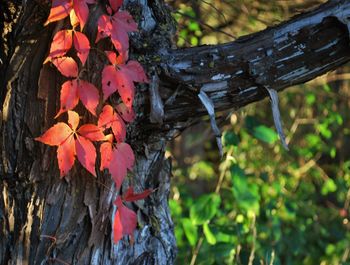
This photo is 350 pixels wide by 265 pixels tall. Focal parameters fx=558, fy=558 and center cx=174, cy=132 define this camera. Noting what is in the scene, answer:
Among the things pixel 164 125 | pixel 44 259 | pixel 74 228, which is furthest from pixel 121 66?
pixel 44 259

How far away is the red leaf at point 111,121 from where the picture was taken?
5.50 ft

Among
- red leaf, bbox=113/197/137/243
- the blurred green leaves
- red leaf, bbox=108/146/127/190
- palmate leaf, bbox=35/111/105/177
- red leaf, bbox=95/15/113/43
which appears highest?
red leaf, bbox=95/15/113/43

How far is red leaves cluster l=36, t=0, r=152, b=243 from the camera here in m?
1.60

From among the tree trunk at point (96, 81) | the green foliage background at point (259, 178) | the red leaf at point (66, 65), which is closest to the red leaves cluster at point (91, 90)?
the red leaf at point (66, 65)

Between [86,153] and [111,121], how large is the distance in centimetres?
14

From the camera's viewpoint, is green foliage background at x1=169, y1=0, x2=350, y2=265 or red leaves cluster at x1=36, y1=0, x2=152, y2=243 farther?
green foliage background at x1=169, y1=0, x2=350, y2=265

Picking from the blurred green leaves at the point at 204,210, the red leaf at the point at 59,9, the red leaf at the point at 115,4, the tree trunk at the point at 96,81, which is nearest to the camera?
the red leaf at the point at 59,9

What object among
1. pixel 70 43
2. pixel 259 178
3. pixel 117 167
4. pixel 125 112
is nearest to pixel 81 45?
pixel 70 43

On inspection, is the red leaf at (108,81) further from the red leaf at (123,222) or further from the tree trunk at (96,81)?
the red leaf at (123,222)

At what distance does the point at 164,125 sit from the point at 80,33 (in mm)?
425

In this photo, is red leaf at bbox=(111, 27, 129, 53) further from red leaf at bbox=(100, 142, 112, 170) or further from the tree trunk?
red leaf at bbox=(100, 142, 112, 170)

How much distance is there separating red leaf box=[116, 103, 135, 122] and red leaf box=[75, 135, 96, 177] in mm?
150

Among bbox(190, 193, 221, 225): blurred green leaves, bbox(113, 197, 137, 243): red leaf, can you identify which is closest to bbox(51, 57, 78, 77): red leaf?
bbox(113, 197, 137, 243): red leaf

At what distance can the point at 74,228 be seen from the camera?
1.81 metres
